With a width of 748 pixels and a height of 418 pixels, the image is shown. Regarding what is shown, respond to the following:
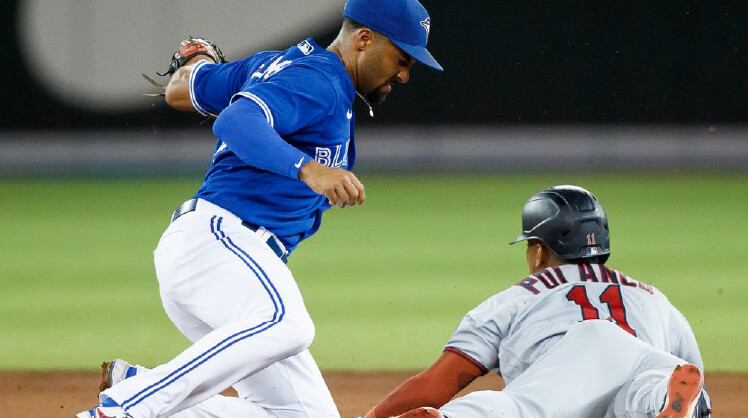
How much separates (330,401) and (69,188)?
10746 millimetres

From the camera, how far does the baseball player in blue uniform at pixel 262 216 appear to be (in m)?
3.01

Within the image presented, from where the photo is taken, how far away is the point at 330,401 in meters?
3.60

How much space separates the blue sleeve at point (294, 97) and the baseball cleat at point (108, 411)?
0.94 meters

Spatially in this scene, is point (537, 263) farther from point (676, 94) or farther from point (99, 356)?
point (676, 94)

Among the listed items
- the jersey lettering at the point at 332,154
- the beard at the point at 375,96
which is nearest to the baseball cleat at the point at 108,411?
the jersey lettering at the point at 332,154

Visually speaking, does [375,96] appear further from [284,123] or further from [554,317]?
[554,317]

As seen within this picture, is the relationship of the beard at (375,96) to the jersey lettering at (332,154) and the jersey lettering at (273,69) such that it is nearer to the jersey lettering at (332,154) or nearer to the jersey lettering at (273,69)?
the jersey lettering at (332,154)

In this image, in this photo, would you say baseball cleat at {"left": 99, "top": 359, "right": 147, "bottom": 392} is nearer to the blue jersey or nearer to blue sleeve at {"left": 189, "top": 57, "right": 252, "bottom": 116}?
the blue jersey

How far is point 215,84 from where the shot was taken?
3.79m

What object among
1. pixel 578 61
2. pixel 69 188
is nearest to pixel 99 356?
pixel 69 188

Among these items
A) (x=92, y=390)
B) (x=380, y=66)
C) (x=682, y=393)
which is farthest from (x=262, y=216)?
(x=92, y=390)

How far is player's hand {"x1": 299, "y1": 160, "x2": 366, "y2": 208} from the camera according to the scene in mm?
2928

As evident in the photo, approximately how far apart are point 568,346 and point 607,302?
Answer: 265 millimetres

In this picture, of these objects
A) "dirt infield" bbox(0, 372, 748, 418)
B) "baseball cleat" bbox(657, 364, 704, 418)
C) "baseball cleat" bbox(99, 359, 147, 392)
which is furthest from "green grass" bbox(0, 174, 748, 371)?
"baseball cleat" bbox(657, 364, 704, 418)
